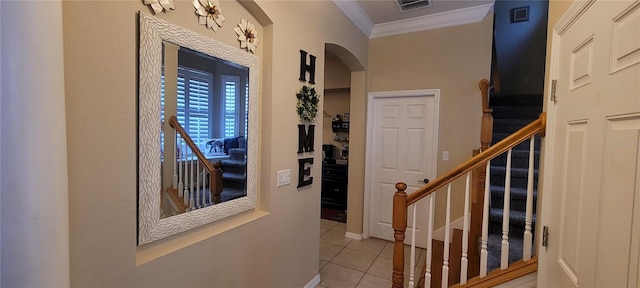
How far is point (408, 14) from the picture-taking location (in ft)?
10.00

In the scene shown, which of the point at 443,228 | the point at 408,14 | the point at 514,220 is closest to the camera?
the point at 514,220

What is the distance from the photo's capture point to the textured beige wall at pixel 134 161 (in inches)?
38.2

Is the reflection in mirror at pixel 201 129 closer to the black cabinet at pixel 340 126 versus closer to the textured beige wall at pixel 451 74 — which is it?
the textured beige wall at pixel 451 74

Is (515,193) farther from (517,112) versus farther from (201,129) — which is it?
(201,129)

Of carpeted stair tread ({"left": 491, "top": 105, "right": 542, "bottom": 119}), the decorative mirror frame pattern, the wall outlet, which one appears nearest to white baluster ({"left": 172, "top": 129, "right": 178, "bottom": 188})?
the decorative mirror frame pattern

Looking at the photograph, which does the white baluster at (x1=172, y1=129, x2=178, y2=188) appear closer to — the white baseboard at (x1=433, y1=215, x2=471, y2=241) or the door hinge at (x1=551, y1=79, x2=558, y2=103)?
the door hinge at (x1=551, y1=79, x2=558, y2=103)

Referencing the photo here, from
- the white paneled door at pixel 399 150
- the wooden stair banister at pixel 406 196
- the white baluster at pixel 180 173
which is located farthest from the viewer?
the white paneled door at pixel 399 150

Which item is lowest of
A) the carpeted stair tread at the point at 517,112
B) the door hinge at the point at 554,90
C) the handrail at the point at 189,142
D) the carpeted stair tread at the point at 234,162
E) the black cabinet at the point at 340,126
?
the carpeted stair tread at the point at 234,162

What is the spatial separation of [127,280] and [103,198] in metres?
0.39

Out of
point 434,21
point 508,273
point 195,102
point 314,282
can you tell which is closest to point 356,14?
point 434,21

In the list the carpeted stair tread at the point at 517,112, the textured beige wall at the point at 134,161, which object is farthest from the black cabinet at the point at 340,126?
the textured beige wall at the point at 134,161

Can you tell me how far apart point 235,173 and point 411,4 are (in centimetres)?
256

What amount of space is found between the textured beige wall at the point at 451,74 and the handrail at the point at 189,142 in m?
2.57

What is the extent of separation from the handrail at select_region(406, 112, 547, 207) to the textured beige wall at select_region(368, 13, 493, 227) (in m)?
1.54
